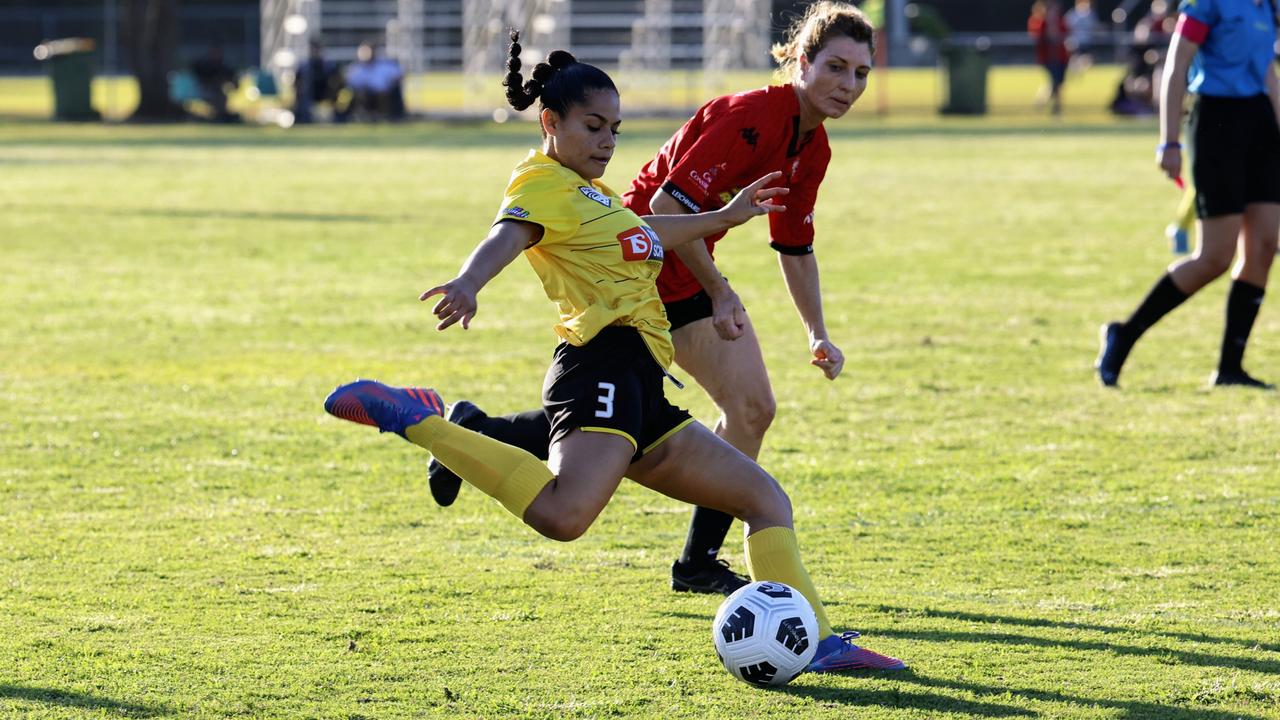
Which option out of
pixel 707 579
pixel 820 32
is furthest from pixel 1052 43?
pixel 707 579

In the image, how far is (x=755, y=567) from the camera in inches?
192

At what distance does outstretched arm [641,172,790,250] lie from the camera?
15.7ft

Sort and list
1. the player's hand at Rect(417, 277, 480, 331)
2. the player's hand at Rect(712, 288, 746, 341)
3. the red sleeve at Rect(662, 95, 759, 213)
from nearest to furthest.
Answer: the player's hand at Rect(417, 277, 480, 331)
the player's hand at Rect(712, 288, 746, 341)
the red sleeve at Rect(662, 95, 759, 213)

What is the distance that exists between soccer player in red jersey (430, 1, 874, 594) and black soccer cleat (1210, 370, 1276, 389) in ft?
14.0

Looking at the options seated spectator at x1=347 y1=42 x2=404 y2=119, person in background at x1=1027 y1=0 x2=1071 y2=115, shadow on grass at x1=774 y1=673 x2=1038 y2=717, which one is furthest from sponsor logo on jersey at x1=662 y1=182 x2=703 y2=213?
person in background at x1=1027 y1=0 x2=1071 y2=115

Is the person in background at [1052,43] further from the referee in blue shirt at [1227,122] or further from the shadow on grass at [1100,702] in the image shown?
the shadow on grass at [1100,702]

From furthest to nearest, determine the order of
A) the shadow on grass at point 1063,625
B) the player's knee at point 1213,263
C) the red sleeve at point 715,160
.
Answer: the player's knee at point 1213,263, the red sleeve at point 715,160, the shadow on grass at point 1063,625

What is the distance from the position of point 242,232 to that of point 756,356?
12.1 metres

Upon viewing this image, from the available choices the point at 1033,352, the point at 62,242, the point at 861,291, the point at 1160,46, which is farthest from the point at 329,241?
the point at 1160,46

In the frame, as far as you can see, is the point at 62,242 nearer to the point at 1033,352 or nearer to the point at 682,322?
the point at 1033,352

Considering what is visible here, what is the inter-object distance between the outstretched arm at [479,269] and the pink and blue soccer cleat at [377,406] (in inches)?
16.6

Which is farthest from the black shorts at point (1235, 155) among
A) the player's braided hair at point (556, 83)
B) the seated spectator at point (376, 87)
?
the seated spectator at point (376, 87)

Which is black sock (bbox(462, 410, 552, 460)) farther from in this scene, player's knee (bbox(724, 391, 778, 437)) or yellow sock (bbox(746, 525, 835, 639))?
yellow sock (bbox(746, 525, 835, 639))

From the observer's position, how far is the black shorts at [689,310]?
217 inches
